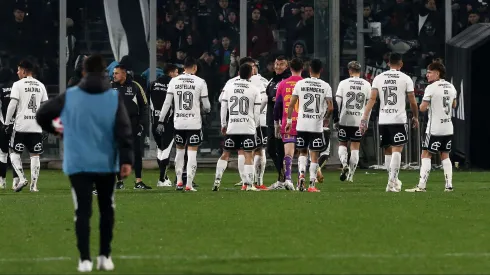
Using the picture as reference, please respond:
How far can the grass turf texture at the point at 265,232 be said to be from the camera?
12961mm

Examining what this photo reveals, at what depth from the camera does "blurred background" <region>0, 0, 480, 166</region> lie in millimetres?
31578

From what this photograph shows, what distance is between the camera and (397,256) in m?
13.5

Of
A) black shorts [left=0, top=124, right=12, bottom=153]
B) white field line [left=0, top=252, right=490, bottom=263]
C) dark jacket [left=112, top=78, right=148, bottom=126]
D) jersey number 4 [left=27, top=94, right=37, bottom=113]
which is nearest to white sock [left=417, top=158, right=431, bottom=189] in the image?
dark jacket [left=112, top=78, right=148, bottom=126]

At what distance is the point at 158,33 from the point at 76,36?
1.73 m

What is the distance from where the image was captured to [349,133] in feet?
85.5

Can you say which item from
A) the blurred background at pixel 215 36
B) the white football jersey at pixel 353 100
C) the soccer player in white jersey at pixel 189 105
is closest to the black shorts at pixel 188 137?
the soccer player in white jersey at pixel 189 105

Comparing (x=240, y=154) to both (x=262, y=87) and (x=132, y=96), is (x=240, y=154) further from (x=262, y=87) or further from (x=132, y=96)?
(x=132, y=96)

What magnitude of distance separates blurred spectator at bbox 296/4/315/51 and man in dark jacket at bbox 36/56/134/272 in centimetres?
2011

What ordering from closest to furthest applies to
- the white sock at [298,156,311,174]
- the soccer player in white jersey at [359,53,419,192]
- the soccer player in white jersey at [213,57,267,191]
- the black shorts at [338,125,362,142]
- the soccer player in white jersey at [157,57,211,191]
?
the soccer player in white jersey at [359,53,419,192], the white sock at [298,156,311,174], the soccer player in white jersey at [157,57,211,191], the soccer player in white jersey at [213,57,267,191], the black shorts at [338,125,362,142]

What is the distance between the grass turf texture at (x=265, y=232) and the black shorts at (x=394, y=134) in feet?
2.61

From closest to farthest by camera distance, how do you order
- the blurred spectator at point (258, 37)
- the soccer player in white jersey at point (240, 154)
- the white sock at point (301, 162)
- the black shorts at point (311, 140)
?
the black shorts at point (311, 140) < the white sock at point (301, 162) < the soccer player in white jersey at point (240, 154) < the blurred spectator at point (258, 37)

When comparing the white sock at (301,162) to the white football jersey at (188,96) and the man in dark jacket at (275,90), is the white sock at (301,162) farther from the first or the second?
the white football jersey at (188,96)

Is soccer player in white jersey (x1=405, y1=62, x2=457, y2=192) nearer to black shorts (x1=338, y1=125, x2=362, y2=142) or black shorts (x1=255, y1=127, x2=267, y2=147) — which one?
black shorts (x1=255, y1=127, x2=267, y2=147)

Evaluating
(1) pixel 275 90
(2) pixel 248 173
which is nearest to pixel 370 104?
(2) pixel 248 173
